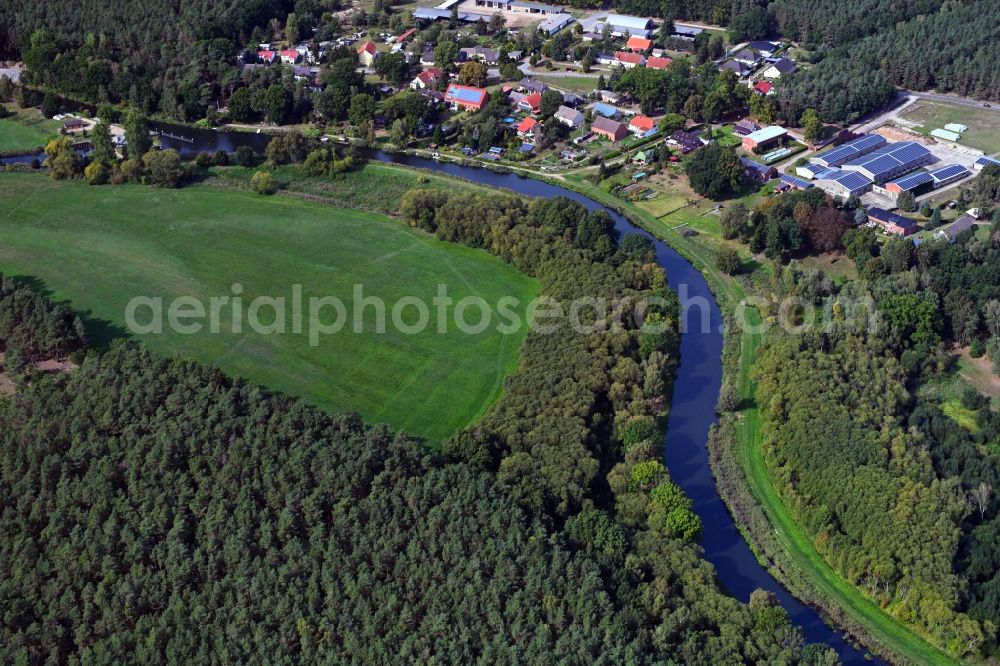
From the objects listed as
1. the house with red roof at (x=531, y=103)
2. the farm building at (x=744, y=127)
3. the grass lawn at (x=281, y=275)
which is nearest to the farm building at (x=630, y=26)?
the house with red roof at (x=531, y=103)

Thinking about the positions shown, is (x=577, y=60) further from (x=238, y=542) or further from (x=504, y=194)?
(x=238, y=542)

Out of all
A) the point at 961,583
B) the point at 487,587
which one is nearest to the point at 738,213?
the point at 961,583

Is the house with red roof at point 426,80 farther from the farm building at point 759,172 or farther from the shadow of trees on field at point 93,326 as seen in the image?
the shadow of trees on field at point 93,326

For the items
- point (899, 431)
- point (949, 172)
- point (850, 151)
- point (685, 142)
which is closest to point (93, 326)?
point (899, 431)

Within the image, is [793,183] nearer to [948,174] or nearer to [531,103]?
[948,174]

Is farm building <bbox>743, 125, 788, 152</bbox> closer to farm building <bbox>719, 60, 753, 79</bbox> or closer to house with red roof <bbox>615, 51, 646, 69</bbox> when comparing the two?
farm building <bbox>719, 60, 753, 79</bbox>
